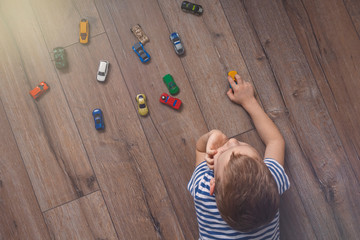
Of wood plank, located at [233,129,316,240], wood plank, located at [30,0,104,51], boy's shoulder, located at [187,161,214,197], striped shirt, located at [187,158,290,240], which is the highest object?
wood plank, located at [30,0,104,51]

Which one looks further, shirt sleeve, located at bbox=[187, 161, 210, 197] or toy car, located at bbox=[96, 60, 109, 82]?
toy car, located at bbox=[96, 60, 109, 82]

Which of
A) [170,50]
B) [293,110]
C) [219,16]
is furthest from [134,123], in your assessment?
[293,110]

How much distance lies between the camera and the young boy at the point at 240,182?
3.10ft

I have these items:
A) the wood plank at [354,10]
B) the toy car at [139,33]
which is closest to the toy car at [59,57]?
the toy car at [139,33]

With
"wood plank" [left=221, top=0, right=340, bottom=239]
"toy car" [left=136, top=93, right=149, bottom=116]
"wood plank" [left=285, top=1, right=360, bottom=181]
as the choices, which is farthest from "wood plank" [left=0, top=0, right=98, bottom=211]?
"wood plank" [left=285, top=1, right=360, bottom=181]

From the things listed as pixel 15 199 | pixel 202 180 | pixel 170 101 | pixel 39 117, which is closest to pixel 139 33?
pixel 170 101

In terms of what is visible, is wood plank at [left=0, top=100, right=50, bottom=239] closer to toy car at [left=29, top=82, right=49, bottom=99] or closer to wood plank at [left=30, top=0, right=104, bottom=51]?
toy car at [left=29, top=82, right=49, bottom=99]

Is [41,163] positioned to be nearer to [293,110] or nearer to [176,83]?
[176,83]

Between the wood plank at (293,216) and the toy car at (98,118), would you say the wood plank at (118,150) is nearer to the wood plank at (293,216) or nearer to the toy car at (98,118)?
the toy car at (98,118)

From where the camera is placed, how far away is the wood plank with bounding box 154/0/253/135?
141cm

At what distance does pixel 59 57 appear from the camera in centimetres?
137

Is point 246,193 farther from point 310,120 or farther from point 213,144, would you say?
point 310,120

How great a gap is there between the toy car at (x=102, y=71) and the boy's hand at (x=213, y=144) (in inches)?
22.1

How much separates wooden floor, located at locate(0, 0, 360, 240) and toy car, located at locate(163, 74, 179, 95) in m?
0.04
